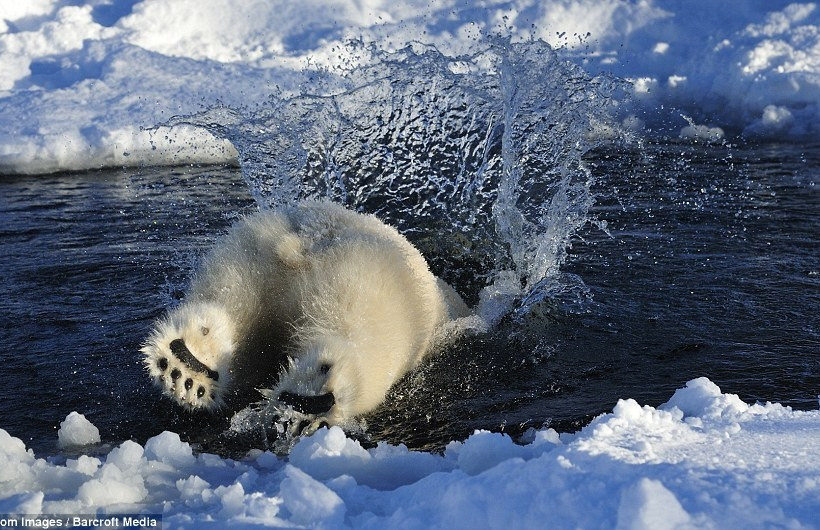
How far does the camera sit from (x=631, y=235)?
259 inches

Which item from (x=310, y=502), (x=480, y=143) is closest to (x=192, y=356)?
(x=310, y=502)

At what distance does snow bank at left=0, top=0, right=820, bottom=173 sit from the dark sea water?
2720 millimetres

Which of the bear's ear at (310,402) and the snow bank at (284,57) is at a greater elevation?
the snow bank at (284,57)

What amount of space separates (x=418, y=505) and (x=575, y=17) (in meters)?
15.6

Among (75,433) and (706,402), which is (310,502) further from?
(75,433)

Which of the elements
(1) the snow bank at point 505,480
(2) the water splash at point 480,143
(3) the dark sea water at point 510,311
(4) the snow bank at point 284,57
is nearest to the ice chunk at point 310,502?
(1) the snow bank at point 505,480

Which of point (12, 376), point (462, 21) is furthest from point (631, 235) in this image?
point (462, 21)

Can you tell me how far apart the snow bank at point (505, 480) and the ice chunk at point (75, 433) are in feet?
1.68

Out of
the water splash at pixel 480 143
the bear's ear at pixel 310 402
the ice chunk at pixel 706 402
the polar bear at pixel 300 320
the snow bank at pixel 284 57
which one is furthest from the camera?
the snow bank at pixel 284 57

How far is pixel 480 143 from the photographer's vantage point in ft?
20.0

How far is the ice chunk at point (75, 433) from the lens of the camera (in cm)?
303

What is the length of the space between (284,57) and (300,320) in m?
11.6

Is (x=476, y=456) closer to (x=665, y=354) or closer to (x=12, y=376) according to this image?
(x=665, y=354)

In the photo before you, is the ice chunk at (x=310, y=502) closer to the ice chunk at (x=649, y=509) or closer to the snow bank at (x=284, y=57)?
the ice chunk at (x=649, y=509)
